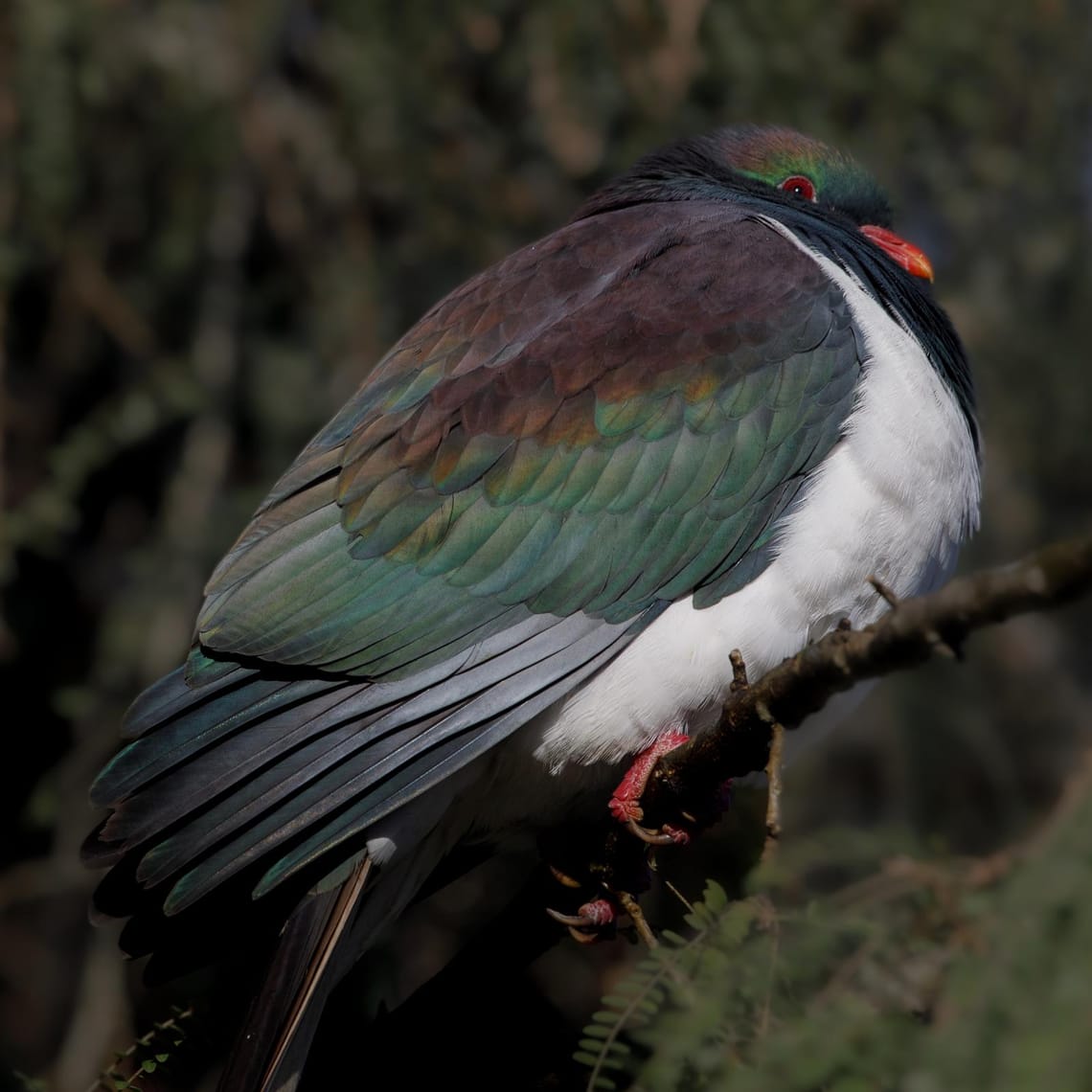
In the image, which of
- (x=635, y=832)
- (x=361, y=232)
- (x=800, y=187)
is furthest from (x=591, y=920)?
(x=361, y=232)

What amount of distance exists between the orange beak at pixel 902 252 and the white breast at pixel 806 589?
0.68 metres

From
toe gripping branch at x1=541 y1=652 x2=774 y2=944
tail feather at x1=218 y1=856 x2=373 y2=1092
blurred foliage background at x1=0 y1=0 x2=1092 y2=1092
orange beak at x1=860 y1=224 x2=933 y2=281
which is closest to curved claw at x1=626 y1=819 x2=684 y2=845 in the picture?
toe gripping branch at x1=541 y1=652 x2=774 y2=944

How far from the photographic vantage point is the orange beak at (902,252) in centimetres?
336

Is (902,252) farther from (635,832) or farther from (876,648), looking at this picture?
(876,648)

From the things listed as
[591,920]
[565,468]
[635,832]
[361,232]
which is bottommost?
[591,920]

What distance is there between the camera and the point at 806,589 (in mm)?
2611

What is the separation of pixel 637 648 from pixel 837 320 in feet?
2.50

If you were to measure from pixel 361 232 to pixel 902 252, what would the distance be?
187 centimetres

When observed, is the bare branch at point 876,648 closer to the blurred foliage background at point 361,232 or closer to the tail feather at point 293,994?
the tail feather at point 293,994

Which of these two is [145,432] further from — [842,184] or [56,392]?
[842,184]

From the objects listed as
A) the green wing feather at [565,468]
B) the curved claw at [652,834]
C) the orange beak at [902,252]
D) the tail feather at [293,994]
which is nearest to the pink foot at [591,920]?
the curved claw at [652,834]

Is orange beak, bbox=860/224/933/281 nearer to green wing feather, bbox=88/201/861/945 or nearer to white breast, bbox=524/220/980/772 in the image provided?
green wing feather, bbox=88/201/861/945

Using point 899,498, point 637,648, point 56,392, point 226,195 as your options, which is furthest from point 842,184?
point 56,392

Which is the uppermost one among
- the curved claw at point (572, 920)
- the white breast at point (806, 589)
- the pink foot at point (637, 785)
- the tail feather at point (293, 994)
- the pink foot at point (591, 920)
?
the tail feather at point (293, 994)
